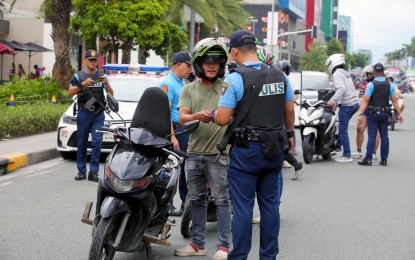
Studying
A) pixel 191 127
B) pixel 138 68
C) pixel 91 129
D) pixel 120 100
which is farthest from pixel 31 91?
pixel 191 127

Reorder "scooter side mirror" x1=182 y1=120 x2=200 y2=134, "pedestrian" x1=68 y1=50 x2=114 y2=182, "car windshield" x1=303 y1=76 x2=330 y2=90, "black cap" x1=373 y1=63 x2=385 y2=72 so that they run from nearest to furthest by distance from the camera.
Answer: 1. "scooter side mirror" x1=182 y1=120 x2=200 y2=134
2. "pedestrian" x1=68 y1=50 x2=114 y2=182
3. "black cap" x1=373 y1=63 x2=385 y2=72
4. "car windshield" x1=303 y1=76 x2=330 y2=90

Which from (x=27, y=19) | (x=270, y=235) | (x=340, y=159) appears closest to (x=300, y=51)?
(x=27, y=19)

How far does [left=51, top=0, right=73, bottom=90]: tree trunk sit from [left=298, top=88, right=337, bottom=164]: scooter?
10828mm

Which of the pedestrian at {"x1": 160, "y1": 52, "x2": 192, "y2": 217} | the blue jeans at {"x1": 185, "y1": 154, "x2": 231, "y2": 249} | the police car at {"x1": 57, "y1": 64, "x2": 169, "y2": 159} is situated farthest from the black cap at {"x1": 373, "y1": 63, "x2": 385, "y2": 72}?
the blue jeans at {"x1": 185, "y1": 154, "x2": 231, "y2": 249}

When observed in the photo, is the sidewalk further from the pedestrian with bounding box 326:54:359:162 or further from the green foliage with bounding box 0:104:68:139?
the pedestrian with bounding box 326:54:359:162

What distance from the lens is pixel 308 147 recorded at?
14805 mm

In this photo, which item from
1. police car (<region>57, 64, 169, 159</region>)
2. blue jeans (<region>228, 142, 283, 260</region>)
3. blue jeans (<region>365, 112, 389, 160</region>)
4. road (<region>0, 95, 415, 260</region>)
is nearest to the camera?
blue jeans (<region>228, 142, 283, 260</region>)

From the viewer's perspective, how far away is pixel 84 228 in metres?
8.41

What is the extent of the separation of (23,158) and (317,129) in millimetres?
5126

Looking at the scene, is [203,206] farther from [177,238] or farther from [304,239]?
[304,239]

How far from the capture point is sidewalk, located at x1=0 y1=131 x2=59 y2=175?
13031 millimetres

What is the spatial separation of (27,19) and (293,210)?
1652 inches

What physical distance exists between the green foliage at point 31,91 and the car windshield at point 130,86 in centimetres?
414

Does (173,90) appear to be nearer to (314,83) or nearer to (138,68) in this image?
(138,68)
